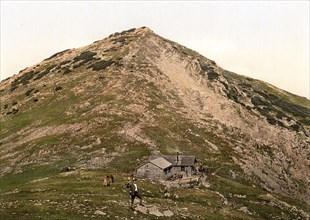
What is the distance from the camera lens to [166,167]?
7675 centimetres

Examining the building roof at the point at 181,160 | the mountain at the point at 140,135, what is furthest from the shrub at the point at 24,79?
the building roof at the point at 181,160

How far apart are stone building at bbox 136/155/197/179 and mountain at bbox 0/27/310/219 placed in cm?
343

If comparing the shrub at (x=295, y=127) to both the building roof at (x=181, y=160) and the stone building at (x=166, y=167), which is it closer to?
the stone building at (x=166, y=167)

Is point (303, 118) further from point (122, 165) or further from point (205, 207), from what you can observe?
point (205, 207)

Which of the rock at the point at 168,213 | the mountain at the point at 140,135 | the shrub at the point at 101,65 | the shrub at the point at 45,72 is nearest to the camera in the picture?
the rock at the point at 168,213

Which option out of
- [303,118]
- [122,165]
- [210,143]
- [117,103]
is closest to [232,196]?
[122,165]

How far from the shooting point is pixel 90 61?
5723 inches

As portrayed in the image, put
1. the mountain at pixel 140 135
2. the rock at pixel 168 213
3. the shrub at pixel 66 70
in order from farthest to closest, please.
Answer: the shrub at pixel 66 70 < the mountain at pixel 140 135 < the rock at pixel 168 213

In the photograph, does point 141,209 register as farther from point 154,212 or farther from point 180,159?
point 180,159

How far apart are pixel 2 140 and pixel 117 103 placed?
28.3m

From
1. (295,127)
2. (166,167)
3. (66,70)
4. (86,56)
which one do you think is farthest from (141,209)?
(86,56)

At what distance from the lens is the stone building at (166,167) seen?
76.0m

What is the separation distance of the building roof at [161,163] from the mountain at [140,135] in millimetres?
4417

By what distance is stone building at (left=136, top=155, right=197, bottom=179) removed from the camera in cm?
7600
